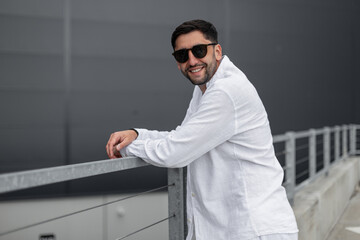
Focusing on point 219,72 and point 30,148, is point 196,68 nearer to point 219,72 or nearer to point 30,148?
point 219,72

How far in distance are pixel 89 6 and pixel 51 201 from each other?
565 cm

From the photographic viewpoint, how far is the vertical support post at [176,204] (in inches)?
99.0

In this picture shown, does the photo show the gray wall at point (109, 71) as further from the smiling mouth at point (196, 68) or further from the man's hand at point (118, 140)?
the smiling mouth at point (196, 68)

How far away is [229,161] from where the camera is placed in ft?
6.67

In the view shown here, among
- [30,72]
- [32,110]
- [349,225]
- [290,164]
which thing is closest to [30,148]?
[32,110]

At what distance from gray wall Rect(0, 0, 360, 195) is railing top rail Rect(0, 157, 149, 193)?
1276 cm

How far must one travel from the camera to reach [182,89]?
15.3 meters

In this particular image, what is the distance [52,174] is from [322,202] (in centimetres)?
428

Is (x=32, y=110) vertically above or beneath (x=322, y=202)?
above

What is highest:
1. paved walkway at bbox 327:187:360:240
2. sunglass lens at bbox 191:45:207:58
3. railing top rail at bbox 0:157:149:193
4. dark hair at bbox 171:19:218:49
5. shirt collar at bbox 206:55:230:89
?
dark hair at bbox 171:19:218:49

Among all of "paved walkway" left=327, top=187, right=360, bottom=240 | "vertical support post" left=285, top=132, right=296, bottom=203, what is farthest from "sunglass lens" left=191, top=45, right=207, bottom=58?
"paved walkway" left=327, top=187, right=360, bottom=240

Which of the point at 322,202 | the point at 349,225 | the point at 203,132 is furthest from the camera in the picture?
the point at 349,225

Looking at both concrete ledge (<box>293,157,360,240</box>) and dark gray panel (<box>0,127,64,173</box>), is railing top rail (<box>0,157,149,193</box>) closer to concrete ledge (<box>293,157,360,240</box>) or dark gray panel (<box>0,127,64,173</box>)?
concrete ledge (<box>293,157,360,240</box>)

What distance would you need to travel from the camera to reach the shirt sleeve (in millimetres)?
1972
